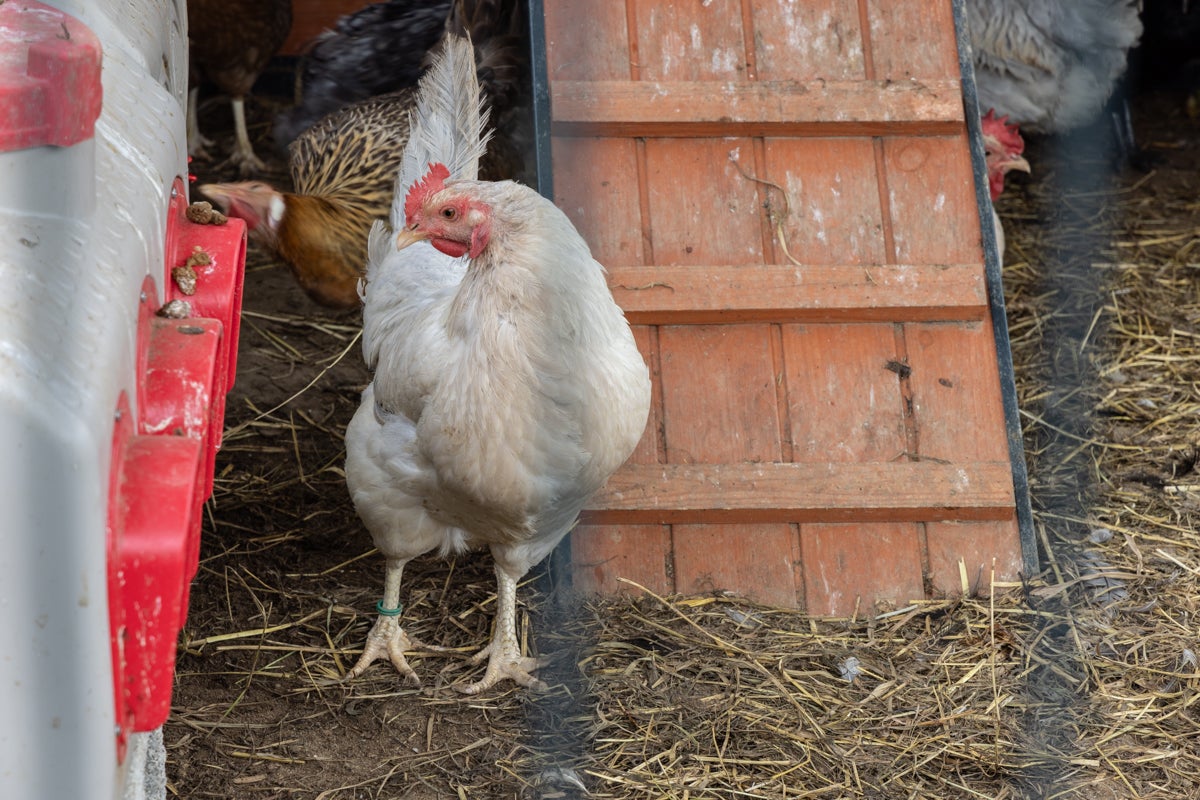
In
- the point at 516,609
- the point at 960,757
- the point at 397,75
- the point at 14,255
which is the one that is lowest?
the point at 960,757

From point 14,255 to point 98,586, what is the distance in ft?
1.03

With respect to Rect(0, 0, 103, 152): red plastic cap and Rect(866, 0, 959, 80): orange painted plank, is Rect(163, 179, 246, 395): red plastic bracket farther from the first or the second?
Rect(866, 0, 959, 80): orange painted plank

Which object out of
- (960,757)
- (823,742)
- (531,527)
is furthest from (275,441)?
(960,757)

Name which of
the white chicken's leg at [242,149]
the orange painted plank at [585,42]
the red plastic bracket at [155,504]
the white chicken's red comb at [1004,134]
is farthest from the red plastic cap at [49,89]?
the white chicken's leg at [242,149]

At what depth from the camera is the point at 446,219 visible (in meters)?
2.06

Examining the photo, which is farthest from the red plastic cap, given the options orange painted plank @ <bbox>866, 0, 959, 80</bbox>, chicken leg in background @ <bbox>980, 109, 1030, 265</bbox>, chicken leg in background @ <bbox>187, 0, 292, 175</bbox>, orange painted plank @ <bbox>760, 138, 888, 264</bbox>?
chicken leg in background @ <bbox>187, 0, 292, 175</bbox>

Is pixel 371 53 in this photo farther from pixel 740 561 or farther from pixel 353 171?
pixel 740 561

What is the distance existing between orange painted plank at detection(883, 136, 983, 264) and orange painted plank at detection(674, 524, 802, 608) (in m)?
0.73

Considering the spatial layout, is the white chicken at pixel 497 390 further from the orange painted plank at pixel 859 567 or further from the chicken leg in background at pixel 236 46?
the chicken leg in background at pixel 236 46

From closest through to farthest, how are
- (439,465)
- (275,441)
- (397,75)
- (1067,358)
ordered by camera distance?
(439,465)
(275,441)
(1067,358)
(397,75)

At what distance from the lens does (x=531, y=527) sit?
2174 millimetres

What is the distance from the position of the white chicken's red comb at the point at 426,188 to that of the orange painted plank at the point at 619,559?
83 cm

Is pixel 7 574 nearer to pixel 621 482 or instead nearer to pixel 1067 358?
pixel 621 482

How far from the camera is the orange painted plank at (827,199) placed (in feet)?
8.98
